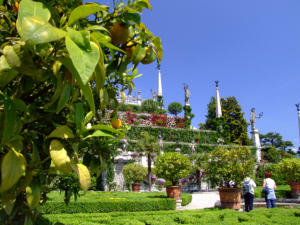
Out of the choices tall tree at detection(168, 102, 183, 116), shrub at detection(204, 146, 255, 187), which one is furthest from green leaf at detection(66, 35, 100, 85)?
tall tree at detection(168, 102, 183, 116)

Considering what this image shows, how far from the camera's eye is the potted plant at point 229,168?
22.5 feet

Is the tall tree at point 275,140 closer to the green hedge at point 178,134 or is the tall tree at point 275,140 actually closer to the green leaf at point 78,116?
the green hedge at point 178,134

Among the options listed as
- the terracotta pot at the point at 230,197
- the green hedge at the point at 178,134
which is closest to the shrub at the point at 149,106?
the green hedge at the point at 178,134

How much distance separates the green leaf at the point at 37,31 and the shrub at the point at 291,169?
11.8 meters

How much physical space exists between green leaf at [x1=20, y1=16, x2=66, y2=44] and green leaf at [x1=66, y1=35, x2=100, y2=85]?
0.03m

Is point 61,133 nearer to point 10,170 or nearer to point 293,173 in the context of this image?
point 10,170

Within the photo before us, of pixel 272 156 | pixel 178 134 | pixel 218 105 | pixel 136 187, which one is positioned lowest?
pixel 136 187

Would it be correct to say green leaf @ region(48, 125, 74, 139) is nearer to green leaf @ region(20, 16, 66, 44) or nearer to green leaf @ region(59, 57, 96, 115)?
green leaf @ region(59, 57, 96, 115)

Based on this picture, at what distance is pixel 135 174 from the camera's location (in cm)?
1516

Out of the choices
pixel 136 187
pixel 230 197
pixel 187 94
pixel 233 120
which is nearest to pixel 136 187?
pixel 136 187

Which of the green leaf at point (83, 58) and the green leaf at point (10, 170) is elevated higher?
the green leaf at point (83, 58)

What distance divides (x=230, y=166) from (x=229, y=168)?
6 cm

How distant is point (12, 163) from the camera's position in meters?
0.66

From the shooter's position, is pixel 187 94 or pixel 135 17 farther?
pixel 187 94
